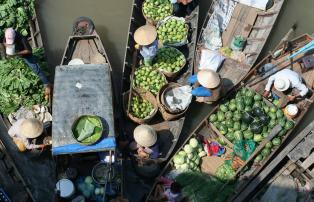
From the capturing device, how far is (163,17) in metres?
11.3

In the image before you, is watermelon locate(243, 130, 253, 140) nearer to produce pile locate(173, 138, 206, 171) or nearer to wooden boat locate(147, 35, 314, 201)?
wooden boat locate(147, 35, 314, 201)

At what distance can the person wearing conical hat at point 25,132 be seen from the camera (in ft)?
27.5

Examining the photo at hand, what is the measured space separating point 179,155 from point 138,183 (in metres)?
1.22

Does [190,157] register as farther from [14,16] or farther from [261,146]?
[14,16]

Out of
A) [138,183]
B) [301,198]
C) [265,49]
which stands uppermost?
[265,49]

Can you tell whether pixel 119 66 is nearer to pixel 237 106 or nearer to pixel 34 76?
pixel 34 76

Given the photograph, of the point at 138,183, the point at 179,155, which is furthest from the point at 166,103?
the point at 138,183

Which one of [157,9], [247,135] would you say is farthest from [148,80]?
[247,135]

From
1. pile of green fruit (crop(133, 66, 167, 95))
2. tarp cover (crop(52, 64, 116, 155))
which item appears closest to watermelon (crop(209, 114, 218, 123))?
pile of green fruit (crop(133, 66, 167, 95))

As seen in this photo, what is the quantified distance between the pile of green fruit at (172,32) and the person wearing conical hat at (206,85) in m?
1.59

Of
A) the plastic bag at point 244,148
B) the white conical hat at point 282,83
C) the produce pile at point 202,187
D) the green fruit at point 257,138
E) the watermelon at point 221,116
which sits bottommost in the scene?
→ the produce pile at point 202,187

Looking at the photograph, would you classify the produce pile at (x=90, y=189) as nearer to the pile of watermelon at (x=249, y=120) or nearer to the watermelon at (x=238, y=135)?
the pile of watermelon at (x=249, y=120)

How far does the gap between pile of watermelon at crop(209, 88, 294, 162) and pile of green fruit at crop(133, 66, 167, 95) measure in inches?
60.8

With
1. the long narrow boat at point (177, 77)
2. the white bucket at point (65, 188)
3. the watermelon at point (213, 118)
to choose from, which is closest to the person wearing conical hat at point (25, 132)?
the white bucket at point (65, 188)
